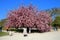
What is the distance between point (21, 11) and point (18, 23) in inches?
89.4

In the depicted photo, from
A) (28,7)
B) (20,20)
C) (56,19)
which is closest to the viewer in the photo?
(20,20)

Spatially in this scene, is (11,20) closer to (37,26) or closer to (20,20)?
(20,20)

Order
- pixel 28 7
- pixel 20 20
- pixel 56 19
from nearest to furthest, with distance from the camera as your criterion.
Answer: pixel 20 20 < pixel 28 7 < pixel 56 19

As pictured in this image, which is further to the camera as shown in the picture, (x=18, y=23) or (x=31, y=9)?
(x=31, y=9)

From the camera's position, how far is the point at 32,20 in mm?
28219

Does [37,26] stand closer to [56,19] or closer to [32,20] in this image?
[32,20]

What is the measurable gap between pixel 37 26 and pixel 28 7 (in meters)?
3.99

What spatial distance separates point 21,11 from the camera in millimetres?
28828

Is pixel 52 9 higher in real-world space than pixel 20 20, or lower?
higher

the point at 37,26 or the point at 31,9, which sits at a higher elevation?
the point at 31,9

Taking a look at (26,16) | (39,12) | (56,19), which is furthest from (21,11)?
(56,19)

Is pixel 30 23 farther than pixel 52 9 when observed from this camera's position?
No

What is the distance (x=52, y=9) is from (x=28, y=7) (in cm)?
1984

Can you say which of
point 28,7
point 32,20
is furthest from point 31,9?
point 32,20
